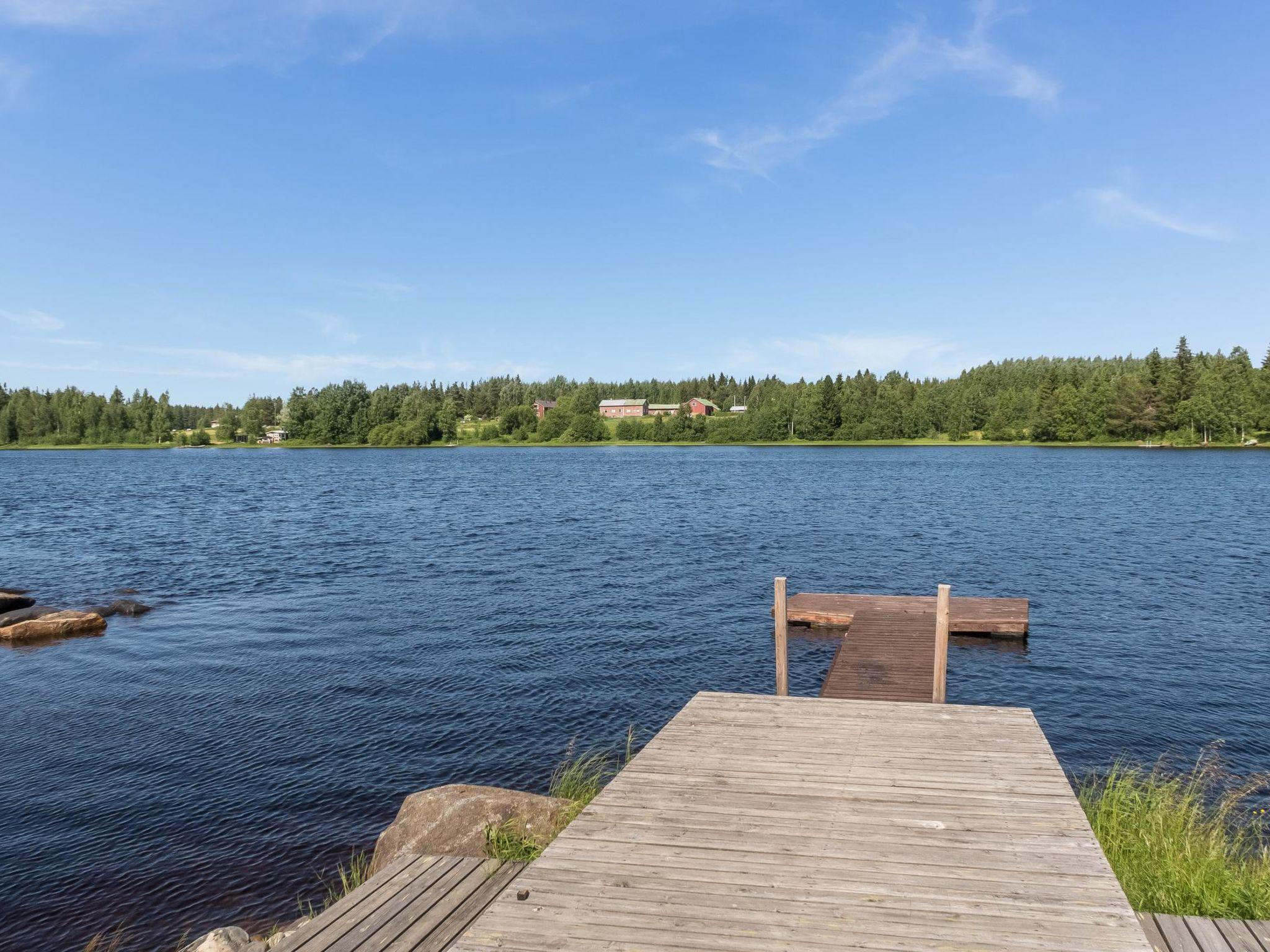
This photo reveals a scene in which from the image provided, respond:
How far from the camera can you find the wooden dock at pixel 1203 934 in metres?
6.80

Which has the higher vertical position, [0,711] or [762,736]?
[762,736]

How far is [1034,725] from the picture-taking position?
1052cm

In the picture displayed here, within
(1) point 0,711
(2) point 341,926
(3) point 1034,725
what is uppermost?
(3) point 1034,725

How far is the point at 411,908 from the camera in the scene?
7.57 meters

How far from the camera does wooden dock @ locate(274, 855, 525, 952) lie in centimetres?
700

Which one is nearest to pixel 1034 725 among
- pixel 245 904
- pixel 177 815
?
pixel 245 904

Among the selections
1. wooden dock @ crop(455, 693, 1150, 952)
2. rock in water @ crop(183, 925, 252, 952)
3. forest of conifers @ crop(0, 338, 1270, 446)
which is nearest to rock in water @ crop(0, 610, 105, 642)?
rock in water @ crop(183, 925, 252, 952)

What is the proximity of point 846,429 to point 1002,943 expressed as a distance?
18009 centimetres

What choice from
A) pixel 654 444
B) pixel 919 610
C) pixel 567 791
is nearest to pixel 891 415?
pixel 654 444

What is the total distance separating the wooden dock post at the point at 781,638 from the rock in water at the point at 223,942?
894 cm

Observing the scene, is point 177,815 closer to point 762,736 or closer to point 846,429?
point 762,736

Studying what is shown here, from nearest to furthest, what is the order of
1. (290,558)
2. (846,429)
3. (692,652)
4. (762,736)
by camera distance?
1. (762,736)
2. (692,652)
3. (290,558)
4. (846,429)

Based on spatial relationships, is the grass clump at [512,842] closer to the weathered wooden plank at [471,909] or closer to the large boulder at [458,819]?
the large boulder at [458,819]

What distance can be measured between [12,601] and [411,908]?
29318 mm
